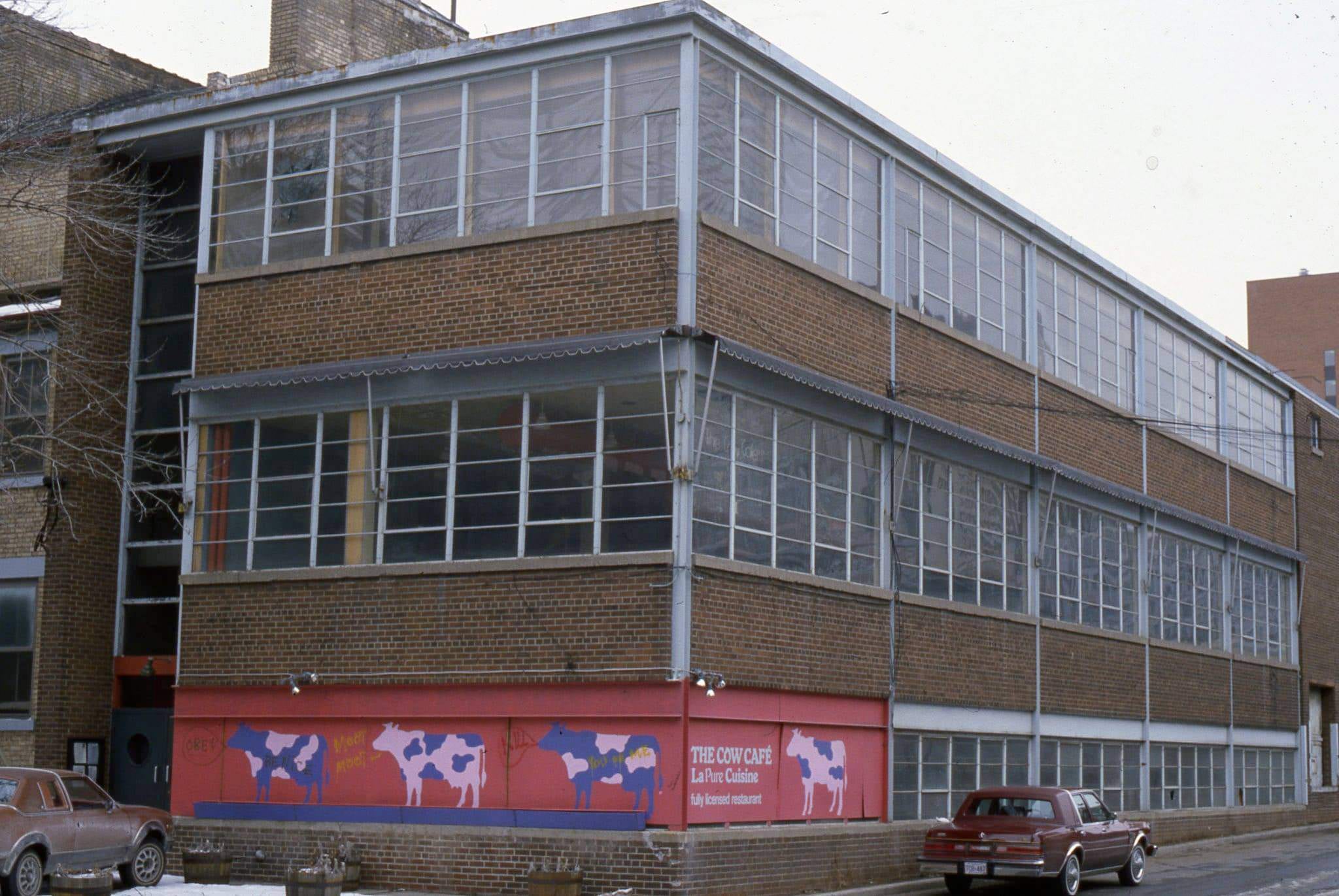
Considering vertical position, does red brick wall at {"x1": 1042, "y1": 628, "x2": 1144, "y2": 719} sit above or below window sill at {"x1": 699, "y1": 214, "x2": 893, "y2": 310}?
below

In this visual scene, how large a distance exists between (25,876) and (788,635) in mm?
9518

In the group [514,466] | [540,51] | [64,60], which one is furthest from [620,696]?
[64,60]

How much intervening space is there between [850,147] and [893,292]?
2280 mm

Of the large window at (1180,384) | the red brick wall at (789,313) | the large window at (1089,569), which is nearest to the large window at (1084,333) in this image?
the large window at (1180,384)

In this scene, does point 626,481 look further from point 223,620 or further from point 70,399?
point 70,399

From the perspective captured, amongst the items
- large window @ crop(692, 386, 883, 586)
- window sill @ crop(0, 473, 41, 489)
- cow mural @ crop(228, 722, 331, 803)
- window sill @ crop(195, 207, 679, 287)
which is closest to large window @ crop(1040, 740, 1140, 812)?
large window @ crop(692, 386, 883, 586)

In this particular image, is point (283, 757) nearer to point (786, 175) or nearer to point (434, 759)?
point (434, 759)

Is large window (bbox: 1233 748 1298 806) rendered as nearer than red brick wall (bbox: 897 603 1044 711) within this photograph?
No

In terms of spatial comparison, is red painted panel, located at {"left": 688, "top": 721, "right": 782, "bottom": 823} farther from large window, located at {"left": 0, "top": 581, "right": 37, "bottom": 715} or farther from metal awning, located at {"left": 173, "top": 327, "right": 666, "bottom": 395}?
large window, located at {"left": 0, "top": 581, "right": 37, "bottom": 715}

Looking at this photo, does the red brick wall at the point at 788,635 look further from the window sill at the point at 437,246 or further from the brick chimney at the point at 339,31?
the brick chimney at the point at 339,31

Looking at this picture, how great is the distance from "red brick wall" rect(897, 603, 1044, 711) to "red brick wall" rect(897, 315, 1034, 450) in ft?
10.3

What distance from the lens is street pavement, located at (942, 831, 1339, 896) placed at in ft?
77.4

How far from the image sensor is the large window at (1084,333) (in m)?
31.1

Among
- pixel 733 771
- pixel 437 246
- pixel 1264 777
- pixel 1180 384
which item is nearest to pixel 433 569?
pixel 437 246
